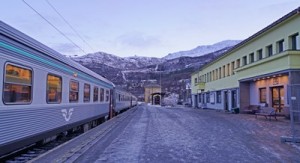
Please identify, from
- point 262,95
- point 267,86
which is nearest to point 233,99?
point 262,95

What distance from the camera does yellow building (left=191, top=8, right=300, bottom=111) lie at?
22661 millimetres

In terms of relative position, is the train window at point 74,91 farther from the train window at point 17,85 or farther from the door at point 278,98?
the door at point 278,98

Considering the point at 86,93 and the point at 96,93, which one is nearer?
the point at 86,93

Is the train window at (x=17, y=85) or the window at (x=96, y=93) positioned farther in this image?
the window at (x=96, y=93)

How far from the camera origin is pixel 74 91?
1294cm

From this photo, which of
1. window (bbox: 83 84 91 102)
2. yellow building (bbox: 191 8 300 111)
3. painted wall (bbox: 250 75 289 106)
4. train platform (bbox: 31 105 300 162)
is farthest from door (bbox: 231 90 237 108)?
train platform (bbox: 31 105 300 162)

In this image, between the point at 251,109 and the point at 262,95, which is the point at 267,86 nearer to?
the point at 262,95

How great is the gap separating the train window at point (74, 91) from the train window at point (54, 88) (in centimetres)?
141

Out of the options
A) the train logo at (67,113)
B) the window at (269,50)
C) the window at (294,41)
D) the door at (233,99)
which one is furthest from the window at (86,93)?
the door at (233,99)

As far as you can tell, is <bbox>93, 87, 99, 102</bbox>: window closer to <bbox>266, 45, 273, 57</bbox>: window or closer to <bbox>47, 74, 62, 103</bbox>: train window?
<bbox>47, 74, 62, 103</bbox>: train window

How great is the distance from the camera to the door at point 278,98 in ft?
83.0

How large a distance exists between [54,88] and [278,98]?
20.2 metres

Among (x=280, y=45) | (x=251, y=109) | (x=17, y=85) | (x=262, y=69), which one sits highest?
(x=280, y=45)

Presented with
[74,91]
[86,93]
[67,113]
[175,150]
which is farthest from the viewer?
[86,93]
